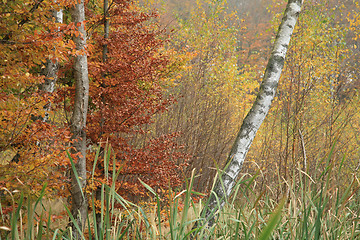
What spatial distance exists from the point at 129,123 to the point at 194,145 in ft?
7.05

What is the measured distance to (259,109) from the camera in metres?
3.41

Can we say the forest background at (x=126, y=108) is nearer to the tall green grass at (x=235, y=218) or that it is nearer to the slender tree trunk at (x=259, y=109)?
the tall green grass at (x=235, y=218)

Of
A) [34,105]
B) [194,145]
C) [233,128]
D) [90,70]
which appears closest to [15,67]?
[34,105]

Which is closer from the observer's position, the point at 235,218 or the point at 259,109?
the point at 235,218

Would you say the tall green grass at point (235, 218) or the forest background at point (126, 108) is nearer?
the tall green grass at point (235, 218)

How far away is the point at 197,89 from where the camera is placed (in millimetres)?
6801

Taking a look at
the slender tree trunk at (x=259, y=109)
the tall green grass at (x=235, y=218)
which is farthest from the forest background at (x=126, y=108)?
the slender tree trunk at (x=259, y=109)

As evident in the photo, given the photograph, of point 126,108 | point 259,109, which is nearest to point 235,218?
point 259,109

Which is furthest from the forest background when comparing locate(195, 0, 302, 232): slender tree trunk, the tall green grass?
locate(195, 0, 302, 232): slender tree trunk

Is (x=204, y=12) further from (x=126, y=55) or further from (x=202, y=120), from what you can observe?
(x=126, y=55)

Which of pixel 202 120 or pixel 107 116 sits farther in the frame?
pixel 202 120

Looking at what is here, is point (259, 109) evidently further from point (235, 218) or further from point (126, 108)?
point (126, 108)

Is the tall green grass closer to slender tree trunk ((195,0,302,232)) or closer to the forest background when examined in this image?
the forest background

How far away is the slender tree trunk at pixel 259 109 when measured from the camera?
333 centimetres
